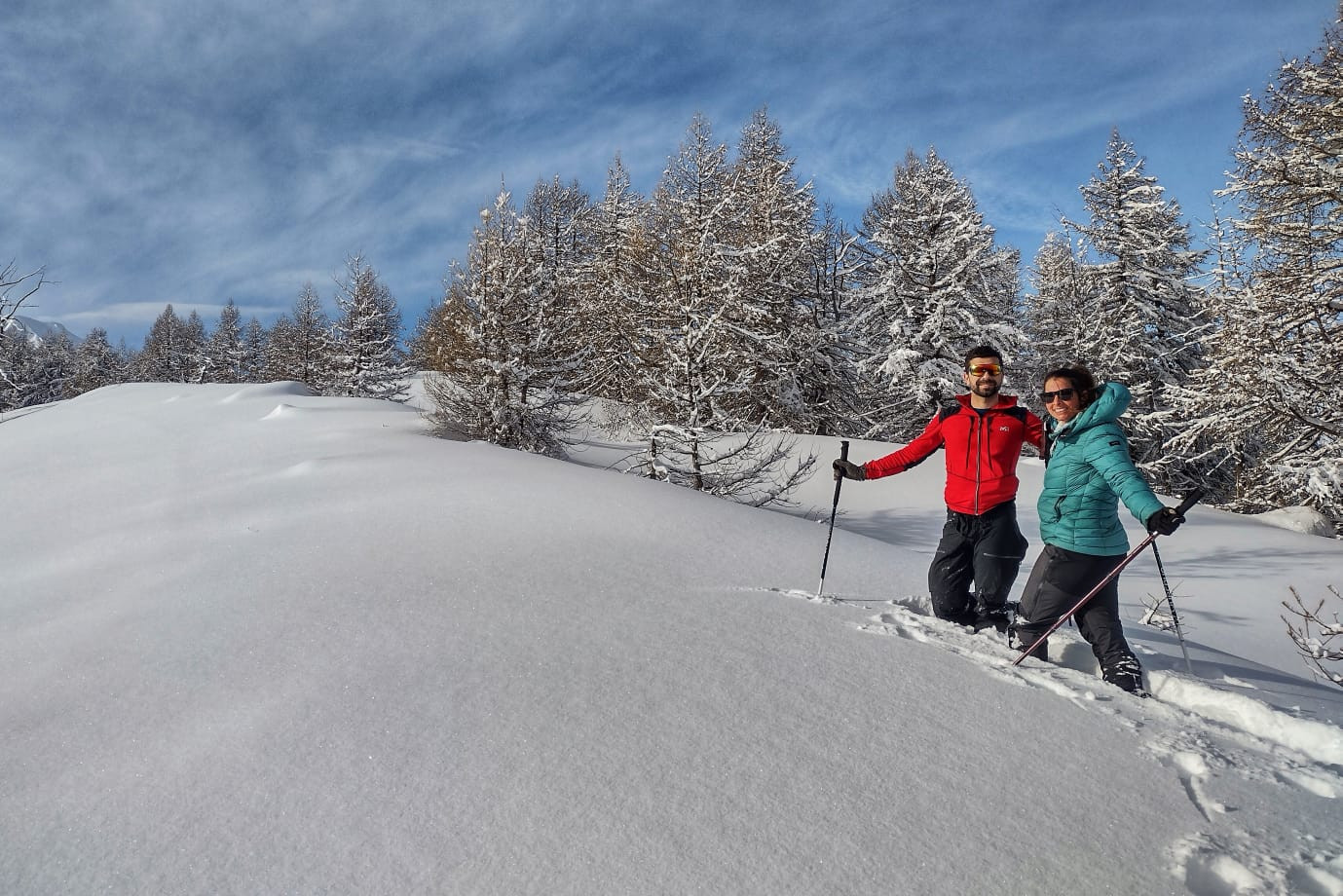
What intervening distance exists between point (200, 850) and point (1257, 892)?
2.78m

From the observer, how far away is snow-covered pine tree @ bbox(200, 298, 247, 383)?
47281 mm

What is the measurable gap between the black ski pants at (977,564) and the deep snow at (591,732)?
11.0 inches

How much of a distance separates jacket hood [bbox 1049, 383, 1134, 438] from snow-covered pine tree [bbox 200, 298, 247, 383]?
5543 centimetres

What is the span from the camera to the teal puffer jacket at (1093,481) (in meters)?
3.24

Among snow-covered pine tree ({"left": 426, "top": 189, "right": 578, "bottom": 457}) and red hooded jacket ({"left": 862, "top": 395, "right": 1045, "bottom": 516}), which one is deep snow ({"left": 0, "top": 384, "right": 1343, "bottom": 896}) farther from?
snow-covered pine tree ({"left": 426, "top": 189, "right": 578, "bottom": 457})

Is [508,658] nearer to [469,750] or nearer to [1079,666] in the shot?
[469,750]

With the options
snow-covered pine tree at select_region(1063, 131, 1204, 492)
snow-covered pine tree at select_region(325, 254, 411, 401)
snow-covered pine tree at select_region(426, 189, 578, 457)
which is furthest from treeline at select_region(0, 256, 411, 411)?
snow-covered pine tree at select_region(1063, 131, 1204, 492)

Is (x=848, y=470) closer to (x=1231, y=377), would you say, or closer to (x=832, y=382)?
(x=1231, y=377)

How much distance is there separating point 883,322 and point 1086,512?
62.4 ft

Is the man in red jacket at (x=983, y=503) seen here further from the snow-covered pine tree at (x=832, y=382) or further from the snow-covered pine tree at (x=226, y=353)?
the snow-covered pine tree at (x=226, y=353)

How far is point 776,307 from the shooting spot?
17875 millimetres

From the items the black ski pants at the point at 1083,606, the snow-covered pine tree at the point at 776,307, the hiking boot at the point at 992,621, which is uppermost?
the snow-covered pine tree at the point at 776,307

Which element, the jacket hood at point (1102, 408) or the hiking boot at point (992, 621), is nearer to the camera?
the jacket hood at point (1102, 408)

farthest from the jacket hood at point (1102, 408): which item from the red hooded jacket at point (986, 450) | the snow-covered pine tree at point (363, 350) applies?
the snow-covered pine tree at point (363, 350)
